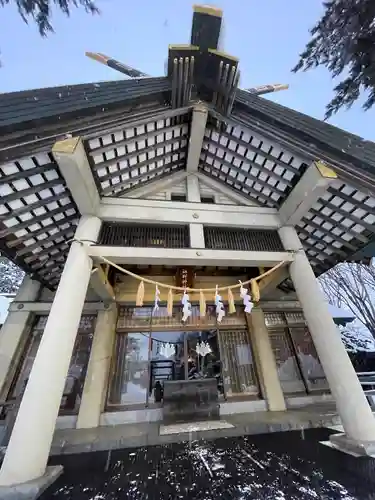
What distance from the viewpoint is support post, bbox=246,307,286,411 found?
6.10 metres

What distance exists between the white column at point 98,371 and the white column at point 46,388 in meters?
2.77

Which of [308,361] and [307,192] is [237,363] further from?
[307,192]

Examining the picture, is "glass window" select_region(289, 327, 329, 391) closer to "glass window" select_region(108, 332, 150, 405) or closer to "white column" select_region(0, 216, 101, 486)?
"glass window" select_region(108, 332, 150, 405)

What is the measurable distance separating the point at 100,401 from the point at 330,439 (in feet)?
15.1

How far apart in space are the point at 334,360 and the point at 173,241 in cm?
348

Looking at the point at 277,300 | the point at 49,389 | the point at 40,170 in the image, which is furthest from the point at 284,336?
the point at 40,170

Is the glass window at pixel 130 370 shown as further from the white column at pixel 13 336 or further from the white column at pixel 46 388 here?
the white column at pixel 46 388

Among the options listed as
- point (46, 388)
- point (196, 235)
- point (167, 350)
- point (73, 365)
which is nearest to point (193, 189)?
point (196, 235)

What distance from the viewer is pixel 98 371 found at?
582cm

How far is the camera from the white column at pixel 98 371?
538 centimetres

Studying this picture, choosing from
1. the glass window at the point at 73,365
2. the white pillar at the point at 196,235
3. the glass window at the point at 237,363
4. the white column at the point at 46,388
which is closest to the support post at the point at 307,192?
the white pillar at the point at 196,235

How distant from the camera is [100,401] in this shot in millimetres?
5543

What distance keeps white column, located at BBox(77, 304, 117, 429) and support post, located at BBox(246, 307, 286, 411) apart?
392cm

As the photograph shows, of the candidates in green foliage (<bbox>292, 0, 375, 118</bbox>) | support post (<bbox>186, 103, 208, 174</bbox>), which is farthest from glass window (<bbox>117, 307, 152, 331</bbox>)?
green foliage (<bbox>292, 0, 375, 118</bbox>)
